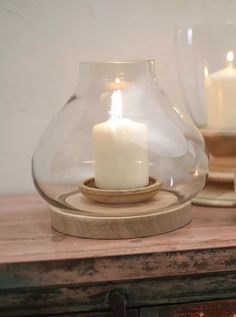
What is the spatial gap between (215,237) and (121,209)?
0.09 meters

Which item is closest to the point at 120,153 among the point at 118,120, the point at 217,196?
the point at 118,120

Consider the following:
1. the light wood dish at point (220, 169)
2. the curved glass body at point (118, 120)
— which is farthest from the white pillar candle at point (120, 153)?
the light wood dish at point (220, 169)

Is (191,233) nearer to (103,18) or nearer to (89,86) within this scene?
(89,86)

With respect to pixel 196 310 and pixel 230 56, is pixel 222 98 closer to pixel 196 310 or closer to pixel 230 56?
pixel 230 56

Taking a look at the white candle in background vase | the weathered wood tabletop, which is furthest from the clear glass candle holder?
the weathered wood tabletop

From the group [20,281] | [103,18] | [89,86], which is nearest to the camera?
[20,281]

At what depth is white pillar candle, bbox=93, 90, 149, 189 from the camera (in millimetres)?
512

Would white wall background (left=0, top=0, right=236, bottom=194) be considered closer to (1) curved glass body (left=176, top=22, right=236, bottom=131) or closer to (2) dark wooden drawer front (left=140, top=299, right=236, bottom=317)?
(1) curved glass body (left=176, top=22, right=236, bottom=131)

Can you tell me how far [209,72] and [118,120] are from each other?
0.18 meters

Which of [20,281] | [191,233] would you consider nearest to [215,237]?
[191,233]

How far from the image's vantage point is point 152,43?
70 cm

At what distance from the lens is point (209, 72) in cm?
64

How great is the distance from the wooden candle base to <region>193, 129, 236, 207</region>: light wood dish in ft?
0.25

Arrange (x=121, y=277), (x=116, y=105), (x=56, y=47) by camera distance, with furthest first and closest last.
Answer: (x=56, y=47), (x=116, y=105), (x=121, y=277)
